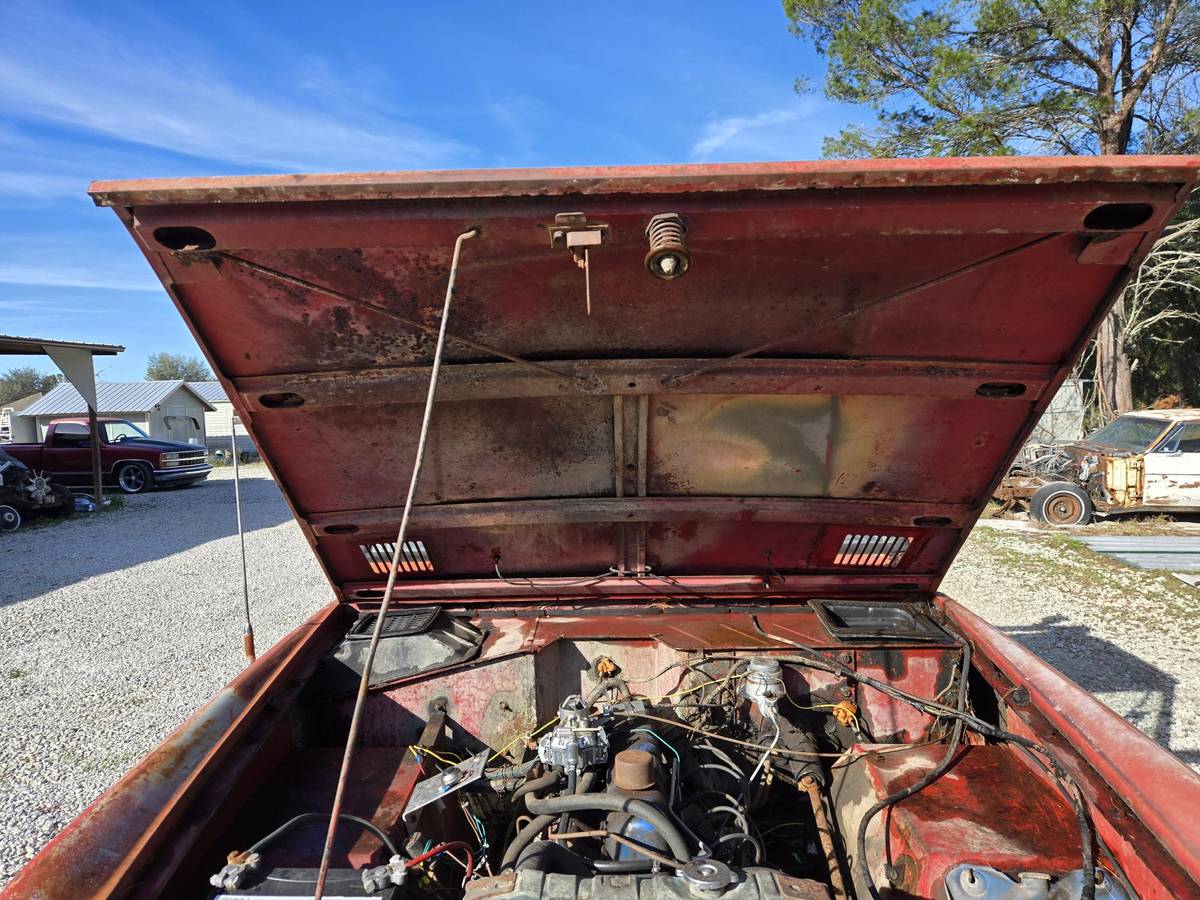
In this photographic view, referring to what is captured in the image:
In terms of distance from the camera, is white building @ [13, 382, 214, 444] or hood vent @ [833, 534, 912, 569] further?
white building @ [13, 382, 214, 444]

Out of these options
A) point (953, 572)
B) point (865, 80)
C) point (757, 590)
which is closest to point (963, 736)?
point (757, 590)

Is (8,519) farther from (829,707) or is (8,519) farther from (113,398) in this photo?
(113,398)

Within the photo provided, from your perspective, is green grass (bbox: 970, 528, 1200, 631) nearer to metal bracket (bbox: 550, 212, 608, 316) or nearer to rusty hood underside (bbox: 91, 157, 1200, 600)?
rusty hood underside (bbox: 91, 157, 1200, 600)

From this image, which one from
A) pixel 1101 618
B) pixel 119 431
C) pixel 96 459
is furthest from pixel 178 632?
pixel 119 431

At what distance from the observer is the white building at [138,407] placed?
2619 centimetres

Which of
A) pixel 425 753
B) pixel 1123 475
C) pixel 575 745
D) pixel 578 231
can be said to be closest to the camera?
pixel 578 231

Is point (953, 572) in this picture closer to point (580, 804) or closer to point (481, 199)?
point (580, 804)

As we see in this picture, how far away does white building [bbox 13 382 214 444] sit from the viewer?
26.2 meters

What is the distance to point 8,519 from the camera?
1094cm

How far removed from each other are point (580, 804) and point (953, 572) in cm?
693

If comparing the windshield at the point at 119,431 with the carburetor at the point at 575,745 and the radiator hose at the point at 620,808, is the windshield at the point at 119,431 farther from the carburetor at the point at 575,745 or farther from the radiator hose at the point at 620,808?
the radiator hose at the point at 620,808

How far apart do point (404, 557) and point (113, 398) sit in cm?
3241

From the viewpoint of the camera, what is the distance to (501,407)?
221cm

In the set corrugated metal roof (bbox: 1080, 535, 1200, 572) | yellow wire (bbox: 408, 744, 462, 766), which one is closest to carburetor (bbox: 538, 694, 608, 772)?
yellow wire (bbox: 408, 744, 462, 766)
